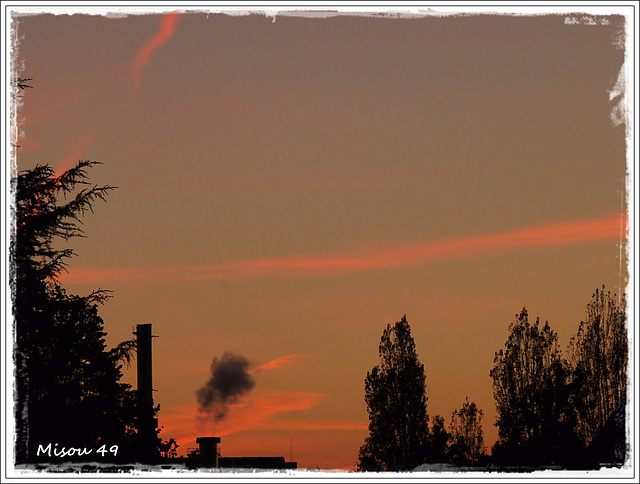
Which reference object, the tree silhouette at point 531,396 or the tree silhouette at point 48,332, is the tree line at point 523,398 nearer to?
the tree silhouette at point 531,396

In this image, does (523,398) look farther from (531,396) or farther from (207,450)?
(207,450)

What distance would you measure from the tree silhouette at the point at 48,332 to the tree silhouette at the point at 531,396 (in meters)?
27.0

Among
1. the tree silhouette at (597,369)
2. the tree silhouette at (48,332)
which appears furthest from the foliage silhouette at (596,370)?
the tree silhouette at (48,332)

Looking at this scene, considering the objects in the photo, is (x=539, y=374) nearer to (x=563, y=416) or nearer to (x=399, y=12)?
(x=563, y=416)

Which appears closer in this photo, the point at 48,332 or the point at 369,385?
the point at 48,332

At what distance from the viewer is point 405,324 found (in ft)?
188

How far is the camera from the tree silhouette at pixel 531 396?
51906mm

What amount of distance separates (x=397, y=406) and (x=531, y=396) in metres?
6.71

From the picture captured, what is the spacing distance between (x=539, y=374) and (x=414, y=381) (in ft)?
20.7

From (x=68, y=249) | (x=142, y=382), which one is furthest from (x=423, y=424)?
(x=68, y=249)

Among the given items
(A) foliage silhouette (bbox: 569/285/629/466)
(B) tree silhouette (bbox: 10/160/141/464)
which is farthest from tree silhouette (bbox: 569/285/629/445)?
(B) tree silhouette (bbox: 10/160/141/464)

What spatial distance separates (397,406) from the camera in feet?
185

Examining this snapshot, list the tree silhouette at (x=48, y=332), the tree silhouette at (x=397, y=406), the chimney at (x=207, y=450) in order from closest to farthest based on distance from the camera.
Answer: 1. the tree silhouette at (x=48, y=332)
2. the chimney at (x=207, y=450)
3. the tree silhouette at (x=397, y=406)

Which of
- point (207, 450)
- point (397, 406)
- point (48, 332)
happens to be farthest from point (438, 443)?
point (48, 332)
